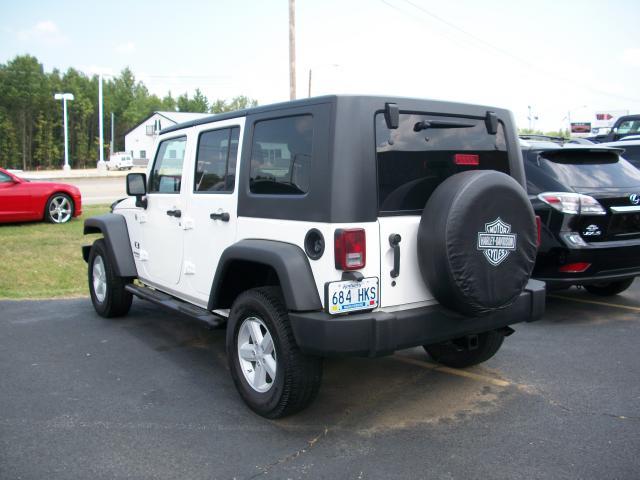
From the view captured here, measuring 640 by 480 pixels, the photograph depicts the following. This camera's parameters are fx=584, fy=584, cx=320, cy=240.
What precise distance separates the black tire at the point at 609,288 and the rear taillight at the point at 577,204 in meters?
1.64

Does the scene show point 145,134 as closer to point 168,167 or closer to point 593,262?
point 168,167

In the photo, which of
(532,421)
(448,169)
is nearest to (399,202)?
(448,169)

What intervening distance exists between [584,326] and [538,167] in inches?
66.5

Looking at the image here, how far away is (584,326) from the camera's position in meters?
5.80

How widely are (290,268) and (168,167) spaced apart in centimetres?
242

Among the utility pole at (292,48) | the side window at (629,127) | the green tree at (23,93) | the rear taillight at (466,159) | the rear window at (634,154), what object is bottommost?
the rear taillight at (466,159)

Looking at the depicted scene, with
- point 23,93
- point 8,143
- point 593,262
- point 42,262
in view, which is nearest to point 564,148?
point 593,262

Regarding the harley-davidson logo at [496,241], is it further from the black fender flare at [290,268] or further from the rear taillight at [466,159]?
the black fender flare at [290,268]

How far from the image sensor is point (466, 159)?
3.80 meters

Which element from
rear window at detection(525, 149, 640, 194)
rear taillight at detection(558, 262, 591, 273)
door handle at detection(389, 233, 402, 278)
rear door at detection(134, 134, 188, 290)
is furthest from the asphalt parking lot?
rear window at detection(525, 149, 640, 194)

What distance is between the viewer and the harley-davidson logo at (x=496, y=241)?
3367 mm

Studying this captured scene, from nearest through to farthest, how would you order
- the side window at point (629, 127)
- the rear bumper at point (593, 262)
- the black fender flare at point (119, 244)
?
the rear bumper at point (593, 262) < the black fender flare at point (119, 244) < the side window at point (629, 127)

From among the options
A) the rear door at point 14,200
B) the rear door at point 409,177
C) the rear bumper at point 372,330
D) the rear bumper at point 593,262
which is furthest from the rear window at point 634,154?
the rear door at point 14,200

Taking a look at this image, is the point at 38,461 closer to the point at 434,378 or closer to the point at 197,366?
the point at 197,366
